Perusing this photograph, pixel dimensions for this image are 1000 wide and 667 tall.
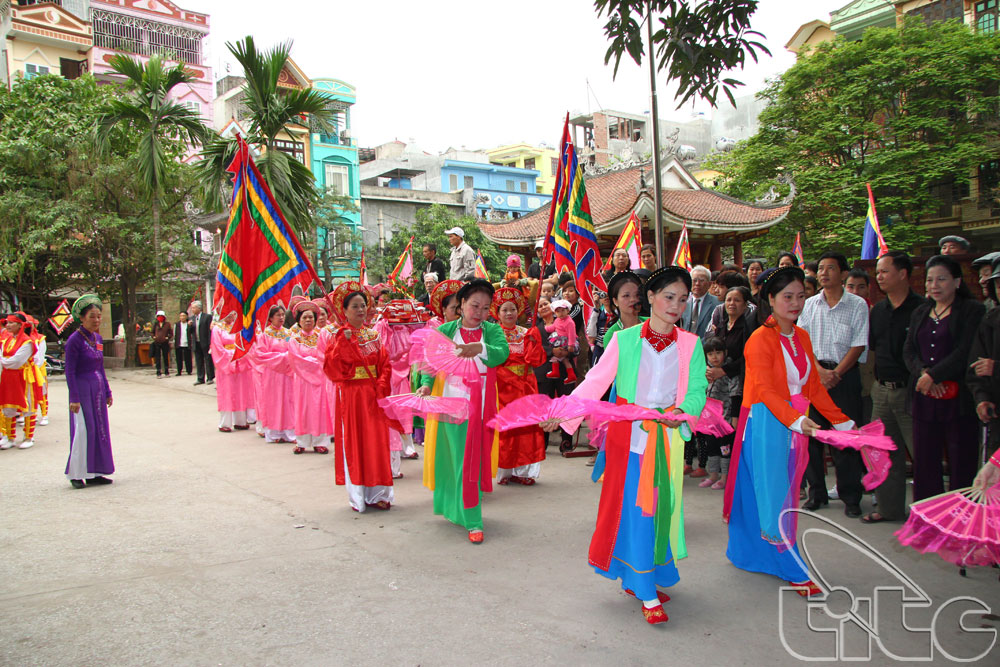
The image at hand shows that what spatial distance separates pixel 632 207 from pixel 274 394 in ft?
32.2

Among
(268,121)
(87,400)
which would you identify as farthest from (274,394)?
(268,121)

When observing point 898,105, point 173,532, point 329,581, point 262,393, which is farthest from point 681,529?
point 898,105

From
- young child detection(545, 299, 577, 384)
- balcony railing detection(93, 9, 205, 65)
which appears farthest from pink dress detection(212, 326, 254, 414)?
balcony railing detection(93, 9, 205, 65)

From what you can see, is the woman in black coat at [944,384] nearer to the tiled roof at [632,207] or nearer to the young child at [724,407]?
the young child at [724,407]

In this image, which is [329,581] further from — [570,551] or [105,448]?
[105,448]

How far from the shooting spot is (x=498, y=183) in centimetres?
4928

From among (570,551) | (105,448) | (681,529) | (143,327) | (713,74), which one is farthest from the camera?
(143,327)

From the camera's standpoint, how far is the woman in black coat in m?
4.47

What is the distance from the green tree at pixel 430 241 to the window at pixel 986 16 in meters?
21.3

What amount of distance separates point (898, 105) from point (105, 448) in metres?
26.7

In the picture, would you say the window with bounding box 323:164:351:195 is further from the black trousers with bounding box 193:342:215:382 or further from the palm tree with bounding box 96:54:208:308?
the black trousers with bounding box 193:342:215:382

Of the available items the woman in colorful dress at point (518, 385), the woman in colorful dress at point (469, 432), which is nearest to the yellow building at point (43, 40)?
the woman in colorful dress at point (518, 385)

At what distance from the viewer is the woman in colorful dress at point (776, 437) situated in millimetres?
3877

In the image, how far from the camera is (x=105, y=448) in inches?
276
